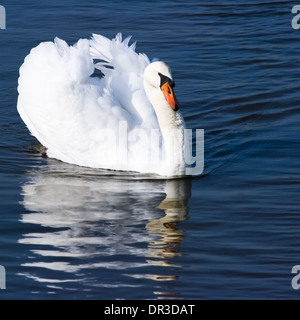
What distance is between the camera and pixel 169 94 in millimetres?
9328

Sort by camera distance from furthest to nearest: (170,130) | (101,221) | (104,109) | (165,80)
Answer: (104,109) → (170,130) → (165,80) → (101,221)

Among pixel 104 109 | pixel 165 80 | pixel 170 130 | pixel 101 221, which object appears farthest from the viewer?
pixel 104 109

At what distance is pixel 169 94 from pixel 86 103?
1.20 m

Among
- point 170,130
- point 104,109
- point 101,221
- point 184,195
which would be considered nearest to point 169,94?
point 170,130

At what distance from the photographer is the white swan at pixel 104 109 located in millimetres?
9711

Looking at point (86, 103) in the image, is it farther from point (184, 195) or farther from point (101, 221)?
point (101, 221)

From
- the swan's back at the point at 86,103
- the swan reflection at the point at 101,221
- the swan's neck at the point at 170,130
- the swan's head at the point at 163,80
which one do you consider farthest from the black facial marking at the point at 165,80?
the swan reflection at the point at 101,221

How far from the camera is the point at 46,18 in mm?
15508

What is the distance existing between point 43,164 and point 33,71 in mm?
1179

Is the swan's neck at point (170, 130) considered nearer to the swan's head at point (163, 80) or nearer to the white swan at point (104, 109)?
the white swan at point (104, 109)

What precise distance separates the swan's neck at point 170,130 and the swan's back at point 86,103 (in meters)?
0.31
